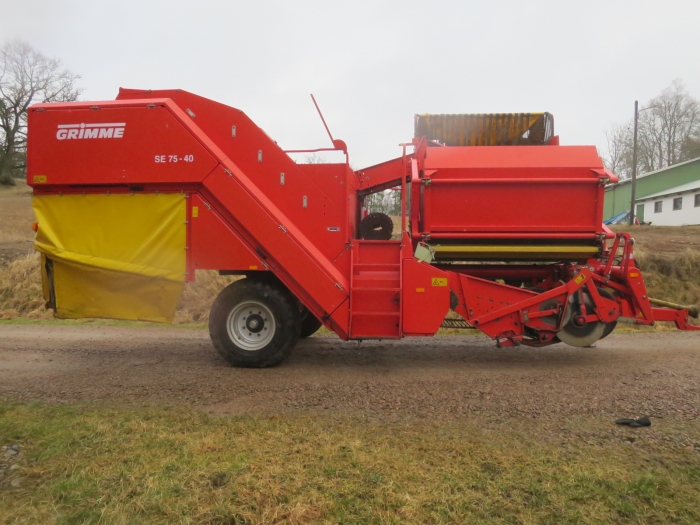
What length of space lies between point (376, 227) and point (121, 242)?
3004 millimetres

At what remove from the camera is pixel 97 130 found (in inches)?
213

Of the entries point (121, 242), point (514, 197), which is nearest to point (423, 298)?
point (514, 197)

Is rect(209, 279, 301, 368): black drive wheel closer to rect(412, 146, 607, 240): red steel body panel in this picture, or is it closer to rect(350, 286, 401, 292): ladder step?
rect(350, 286, 401, 292): ladder step

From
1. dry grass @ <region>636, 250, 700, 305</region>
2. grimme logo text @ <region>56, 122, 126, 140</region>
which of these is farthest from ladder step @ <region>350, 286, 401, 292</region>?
dry grass @ <region>636, 250, 700, 305</region>

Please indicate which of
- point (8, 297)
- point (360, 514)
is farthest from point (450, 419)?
point (8, 297)

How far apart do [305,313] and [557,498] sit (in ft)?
14.7

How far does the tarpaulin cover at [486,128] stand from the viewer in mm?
6777

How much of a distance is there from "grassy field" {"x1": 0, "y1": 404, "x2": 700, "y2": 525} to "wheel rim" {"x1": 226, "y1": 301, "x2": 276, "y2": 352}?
1874mm

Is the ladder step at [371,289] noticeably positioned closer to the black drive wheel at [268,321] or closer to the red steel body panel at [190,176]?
the red steel body panel at [190,176]

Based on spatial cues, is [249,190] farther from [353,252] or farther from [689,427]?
[689,427]

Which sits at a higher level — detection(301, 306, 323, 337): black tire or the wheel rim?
the wheel rim

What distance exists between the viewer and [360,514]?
2502mm

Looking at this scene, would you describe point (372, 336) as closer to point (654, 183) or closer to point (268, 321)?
point (268, 321)

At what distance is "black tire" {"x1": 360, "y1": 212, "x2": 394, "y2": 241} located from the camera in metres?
6.28
